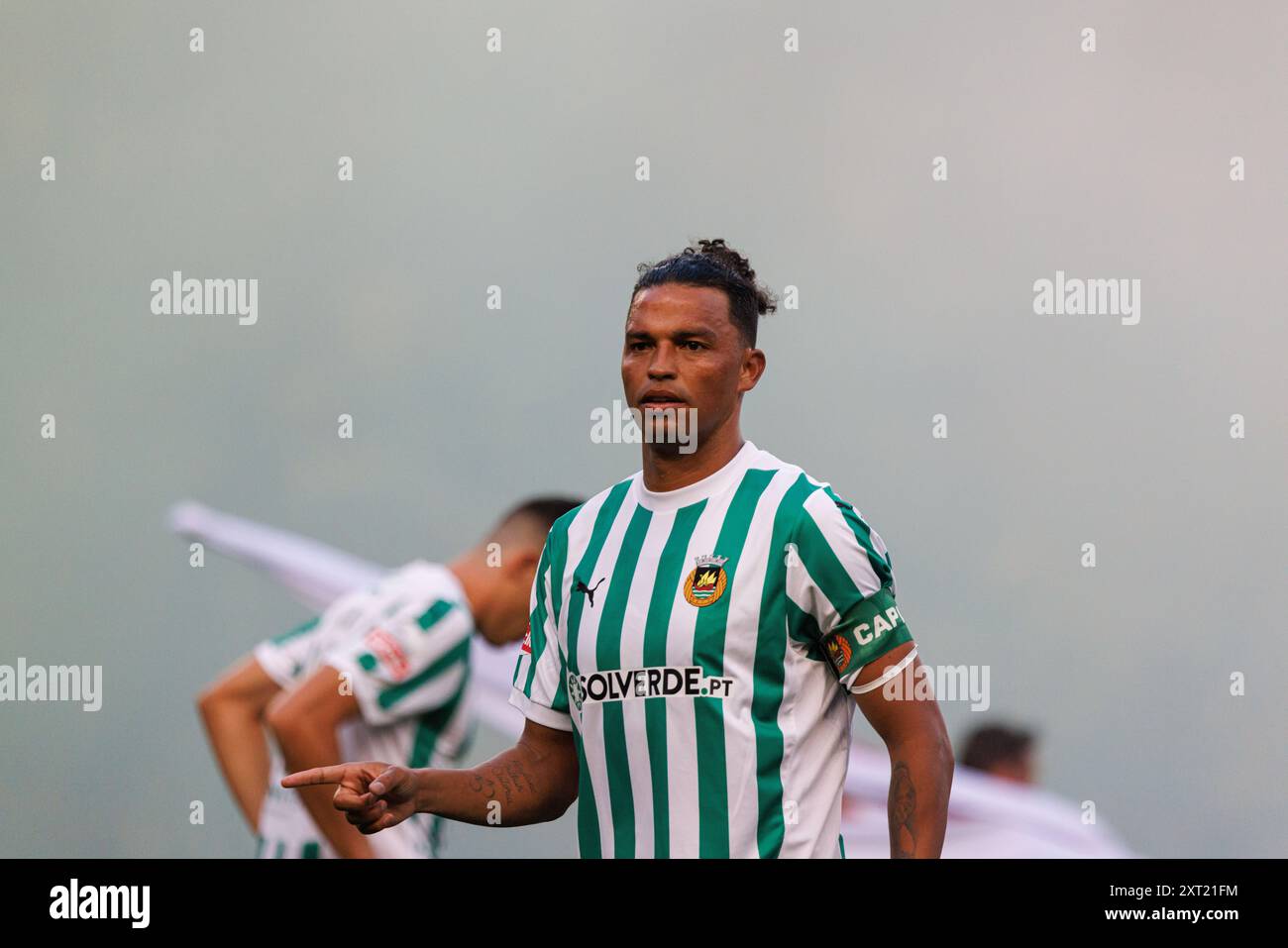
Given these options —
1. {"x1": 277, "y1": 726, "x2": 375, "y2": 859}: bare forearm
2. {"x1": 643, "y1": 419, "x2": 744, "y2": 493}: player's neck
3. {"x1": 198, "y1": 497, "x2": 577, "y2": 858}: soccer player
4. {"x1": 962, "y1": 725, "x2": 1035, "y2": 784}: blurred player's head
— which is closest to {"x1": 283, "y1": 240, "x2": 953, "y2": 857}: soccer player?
{"x1": 643, "y1": 419, "x2": 744, "y2": 493}: player's neck

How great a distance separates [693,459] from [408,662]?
203cm

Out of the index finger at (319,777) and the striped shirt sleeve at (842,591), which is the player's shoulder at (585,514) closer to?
the striped shirt sleeve at (842,591)

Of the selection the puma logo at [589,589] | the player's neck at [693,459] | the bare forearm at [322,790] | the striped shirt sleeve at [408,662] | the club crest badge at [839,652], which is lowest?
the bare forearm at [322,790]

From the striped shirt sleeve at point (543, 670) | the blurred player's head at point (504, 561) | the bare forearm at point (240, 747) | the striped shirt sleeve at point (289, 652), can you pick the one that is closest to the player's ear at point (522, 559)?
the blurred player's head at point (504, 561)

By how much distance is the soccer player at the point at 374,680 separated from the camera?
368 centimetres

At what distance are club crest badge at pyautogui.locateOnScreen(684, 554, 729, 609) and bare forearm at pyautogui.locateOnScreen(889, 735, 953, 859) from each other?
0.31 m

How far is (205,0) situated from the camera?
3.99 meters

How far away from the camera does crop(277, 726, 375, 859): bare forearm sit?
346 centimetres

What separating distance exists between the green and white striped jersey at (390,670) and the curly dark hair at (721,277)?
1988 millimetres

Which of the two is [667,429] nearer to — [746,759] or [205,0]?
[746,759]

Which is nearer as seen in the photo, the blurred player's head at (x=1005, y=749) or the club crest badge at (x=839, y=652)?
the club crest badge at (x=839, y=652)

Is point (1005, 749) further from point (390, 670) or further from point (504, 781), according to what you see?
point (504, 781)
